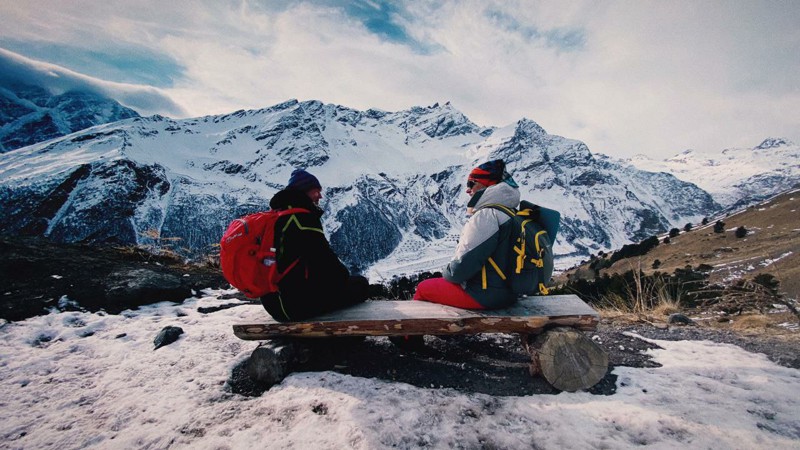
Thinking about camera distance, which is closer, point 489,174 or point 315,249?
point 315,249

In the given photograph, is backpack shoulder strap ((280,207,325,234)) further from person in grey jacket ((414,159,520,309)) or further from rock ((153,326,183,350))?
rock ((153,326,183,350))

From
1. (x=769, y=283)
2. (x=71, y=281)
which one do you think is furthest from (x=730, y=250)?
(x=71, y=281)

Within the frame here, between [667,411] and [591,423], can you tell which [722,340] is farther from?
[591,423]

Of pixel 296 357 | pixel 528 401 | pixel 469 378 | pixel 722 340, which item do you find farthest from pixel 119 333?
pixel 722 340

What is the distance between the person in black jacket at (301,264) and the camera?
12.1ft

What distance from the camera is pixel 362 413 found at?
2980mm

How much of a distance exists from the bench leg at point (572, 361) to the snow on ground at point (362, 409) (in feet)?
0.51

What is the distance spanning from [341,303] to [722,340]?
213 inches

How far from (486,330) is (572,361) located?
34.8 inches

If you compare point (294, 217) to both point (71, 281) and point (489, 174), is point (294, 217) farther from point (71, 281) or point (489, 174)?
point (71, 281)

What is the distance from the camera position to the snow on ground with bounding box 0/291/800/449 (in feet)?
8.76

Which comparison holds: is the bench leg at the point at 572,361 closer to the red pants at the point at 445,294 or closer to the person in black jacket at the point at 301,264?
the red pants at the point at 445,294

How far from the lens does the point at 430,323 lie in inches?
138

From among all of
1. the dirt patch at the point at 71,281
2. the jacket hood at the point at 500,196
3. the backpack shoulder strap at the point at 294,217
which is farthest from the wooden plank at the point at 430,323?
the dirt patch at the point at 71,281
